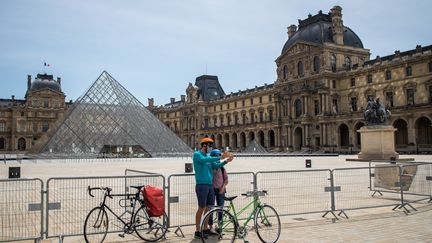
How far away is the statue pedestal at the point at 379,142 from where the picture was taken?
27270 millimetres

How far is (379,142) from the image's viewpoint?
27516mm

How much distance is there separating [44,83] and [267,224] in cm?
10716

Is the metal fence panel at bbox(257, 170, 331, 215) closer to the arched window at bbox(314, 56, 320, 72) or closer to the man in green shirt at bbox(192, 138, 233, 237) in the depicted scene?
the man in green shirt at bbox(192, 138, 233, 237)

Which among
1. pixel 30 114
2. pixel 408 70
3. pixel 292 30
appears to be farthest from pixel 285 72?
pixel 30 114

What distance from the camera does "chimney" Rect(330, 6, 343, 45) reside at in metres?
61.3

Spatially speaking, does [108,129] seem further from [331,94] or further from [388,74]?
[388,74]

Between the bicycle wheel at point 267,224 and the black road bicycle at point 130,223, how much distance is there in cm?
164

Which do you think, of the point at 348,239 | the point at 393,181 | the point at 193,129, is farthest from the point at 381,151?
the point at 193,129

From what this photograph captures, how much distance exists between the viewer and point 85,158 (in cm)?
3872

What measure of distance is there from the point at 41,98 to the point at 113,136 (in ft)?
231

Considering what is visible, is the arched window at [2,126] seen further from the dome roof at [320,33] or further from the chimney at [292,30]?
the dome roof at [320,33]

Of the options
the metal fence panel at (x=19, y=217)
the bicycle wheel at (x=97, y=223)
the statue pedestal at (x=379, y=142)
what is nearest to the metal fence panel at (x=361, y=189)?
the bicycle wheel at (x=97, y=223)

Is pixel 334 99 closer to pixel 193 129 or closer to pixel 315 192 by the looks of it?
pixel 193 129

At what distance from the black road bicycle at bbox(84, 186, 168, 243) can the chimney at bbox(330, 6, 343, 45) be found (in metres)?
58.6
